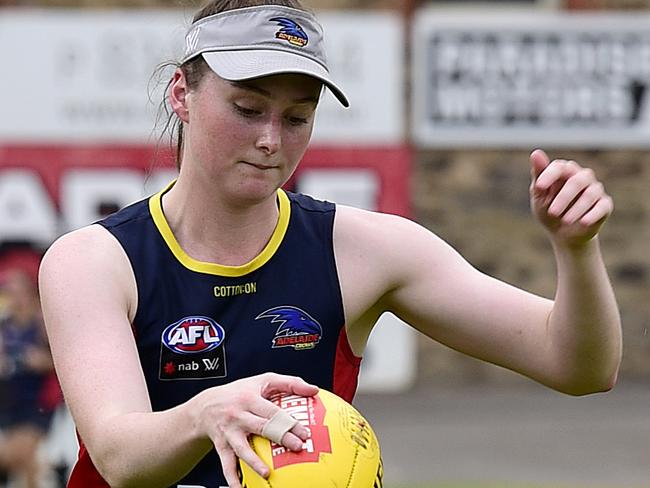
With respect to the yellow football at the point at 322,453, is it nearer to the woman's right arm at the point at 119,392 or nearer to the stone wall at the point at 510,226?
the woman's right arm at the point at 119,392

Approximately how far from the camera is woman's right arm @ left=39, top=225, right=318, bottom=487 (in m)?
2.50

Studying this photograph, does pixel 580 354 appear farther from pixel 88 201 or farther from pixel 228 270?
pixel 88 201

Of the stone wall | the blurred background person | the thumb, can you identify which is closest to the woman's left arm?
the thumb

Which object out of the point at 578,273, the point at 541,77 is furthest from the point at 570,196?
the point at 541,77

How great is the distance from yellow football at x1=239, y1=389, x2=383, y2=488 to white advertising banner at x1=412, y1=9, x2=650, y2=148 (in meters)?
8.33

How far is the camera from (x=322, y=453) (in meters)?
2.61

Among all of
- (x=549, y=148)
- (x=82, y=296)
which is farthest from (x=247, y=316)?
(x=549, y=148)

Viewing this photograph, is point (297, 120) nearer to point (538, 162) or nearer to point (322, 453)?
point (538, 162)

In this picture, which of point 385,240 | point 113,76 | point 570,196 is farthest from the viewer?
point 113,76

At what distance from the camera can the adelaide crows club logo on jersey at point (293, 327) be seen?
3.17 meters

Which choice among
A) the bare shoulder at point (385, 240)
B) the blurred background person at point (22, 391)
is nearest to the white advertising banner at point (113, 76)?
the blurred background person at point (22, 391)

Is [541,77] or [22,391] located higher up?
[541,77]

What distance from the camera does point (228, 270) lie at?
3.17 metres

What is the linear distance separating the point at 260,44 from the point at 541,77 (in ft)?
26.5
